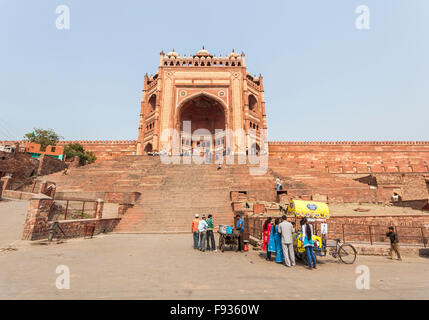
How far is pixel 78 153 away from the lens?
3362 cm

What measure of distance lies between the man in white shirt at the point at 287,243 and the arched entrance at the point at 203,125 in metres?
28.8

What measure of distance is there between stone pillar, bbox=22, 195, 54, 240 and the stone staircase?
3.77 m

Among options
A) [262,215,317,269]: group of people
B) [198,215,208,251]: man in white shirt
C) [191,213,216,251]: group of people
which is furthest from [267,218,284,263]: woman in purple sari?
[198,215,208,251]: man in white shirt

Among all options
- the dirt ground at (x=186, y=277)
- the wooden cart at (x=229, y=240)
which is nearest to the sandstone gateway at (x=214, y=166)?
the wooden cart at (x=229, y=240)

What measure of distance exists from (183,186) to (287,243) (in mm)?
11595

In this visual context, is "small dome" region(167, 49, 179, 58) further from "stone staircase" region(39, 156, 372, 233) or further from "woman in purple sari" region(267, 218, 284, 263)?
"woman in purple sari" region(267, 218, 284, 263)

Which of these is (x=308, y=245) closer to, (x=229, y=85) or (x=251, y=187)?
(x=251, y=187)

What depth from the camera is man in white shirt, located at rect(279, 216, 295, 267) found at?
561cm

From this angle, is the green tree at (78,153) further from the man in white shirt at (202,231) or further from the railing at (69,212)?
the man in white shirt at (202,231)

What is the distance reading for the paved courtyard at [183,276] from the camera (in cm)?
349

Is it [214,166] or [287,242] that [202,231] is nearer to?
[287,242]

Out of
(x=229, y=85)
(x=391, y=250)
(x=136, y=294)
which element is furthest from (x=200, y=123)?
(x=136, y=294)

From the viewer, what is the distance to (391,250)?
7.18 meters

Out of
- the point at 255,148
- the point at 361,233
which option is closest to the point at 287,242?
the point at 361,233
